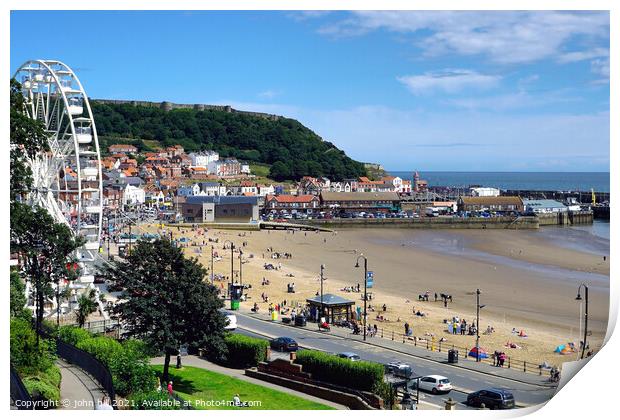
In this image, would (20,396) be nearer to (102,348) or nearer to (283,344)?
(102,348)

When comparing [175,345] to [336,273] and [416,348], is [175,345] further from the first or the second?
[336,273]

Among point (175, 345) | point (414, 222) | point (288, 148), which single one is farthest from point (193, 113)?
point (175, 345)

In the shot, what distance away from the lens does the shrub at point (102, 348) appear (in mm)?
14047

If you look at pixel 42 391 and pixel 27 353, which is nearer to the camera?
pixel 42 391

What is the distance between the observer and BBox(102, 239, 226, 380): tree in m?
15.5

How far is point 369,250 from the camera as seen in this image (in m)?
47.7

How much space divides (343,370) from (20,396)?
20.4 ft

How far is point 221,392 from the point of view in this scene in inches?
575

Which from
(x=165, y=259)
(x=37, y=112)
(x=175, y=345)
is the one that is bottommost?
(x=175, y=345)

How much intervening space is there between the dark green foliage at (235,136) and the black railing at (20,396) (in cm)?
9437

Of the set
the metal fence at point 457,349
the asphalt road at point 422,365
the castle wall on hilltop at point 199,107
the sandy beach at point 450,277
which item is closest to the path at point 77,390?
the asphalt road at point 422,365

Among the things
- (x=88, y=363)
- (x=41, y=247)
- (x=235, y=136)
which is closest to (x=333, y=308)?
(x=41, y=247)

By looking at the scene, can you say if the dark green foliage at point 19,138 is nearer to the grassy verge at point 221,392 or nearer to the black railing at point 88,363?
the black railing at point 88,363

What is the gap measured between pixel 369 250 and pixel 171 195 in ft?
127
